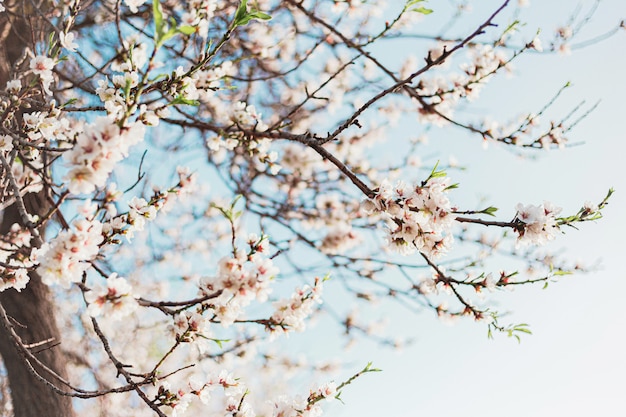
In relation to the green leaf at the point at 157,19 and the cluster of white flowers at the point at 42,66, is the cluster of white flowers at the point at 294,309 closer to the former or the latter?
the green leaf at the point at 157,19

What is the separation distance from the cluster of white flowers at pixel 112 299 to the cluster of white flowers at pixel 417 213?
0.86 m

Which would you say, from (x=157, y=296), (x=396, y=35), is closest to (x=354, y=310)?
(x=157, y=296)

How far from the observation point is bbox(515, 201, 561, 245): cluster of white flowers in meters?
1.63

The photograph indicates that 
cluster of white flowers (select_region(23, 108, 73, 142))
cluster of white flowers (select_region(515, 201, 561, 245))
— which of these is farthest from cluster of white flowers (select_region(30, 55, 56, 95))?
cluster of white flowers (select_region(515, 201, 561, 245))

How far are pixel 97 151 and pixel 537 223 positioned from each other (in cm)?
141

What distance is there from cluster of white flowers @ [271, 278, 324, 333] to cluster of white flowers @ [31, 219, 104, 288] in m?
0.71

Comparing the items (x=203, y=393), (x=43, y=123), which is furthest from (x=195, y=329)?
(x=43, y=123)

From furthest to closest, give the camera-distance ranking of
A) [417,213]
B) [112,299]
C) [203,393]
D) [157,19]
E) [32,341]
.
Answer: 1. [32,341]
2. [203,393]
3. [417,213]
4. [112,299]
5. [157,19]

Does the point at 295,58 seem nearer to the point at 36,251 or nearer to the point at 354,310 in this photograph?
the point at 354,310

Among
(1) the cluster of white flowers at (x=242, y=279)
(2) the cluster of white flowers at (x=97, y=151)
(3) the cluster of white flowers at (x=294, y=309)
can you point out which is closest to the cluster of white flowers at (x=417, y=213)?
(3) the cluster of white flowers at (x=294, y=309)

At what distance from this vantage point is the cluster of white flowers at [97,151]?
3.86 feet

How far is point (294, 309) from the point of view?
1.75 meters

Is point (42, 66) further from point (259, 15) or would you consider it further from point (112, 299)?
point (112, 299)

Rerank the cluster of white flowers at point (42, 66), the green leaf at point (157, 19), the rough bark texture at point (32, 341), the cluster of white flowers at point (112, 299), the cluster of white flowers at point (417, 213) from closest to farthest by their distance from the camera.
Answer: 1. the green leaf at point (157, 19)
2. the cluster of white flowers at point (112, 299)
3. the cluster of white flowers at point (417, 213)
4. the cluster of white flowers at point (42, 66)
5. the rough bark texture at point (32, 341)
